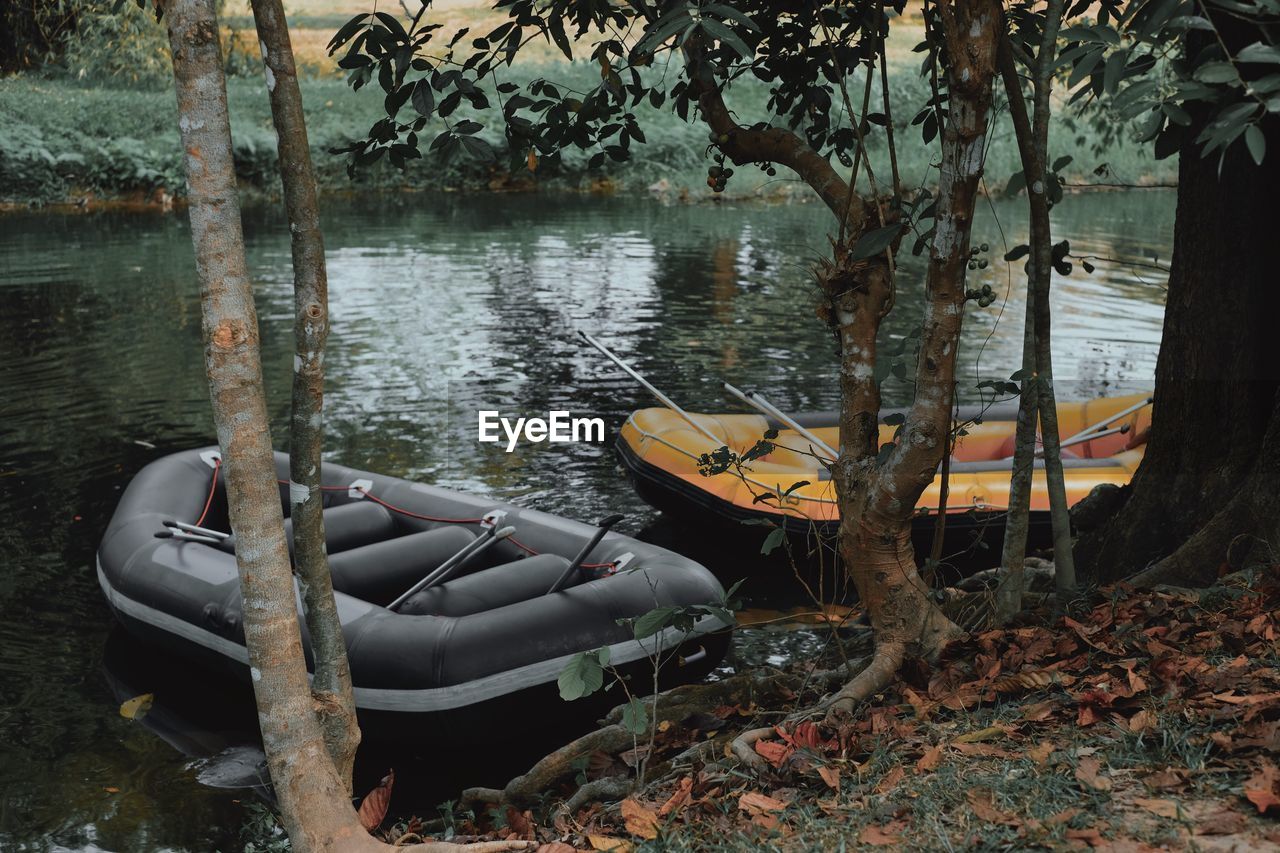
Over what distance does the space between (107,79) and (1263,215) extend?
28.3 metres

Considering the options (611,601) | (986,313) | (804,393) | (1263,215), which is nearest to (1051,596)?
(1263,215)

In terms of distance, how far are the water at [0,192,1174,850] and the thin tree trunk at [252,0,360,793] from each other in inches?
66.4

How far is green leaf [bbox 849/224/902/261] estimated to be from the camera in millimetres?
2938

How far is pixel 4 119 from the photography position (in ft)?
80.3

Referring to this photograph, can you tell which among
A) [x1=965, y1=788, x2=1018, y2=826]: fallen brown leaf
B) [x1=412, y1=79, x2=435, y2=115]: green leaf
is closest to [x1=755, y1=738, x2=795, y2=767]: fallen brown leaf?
[x1=965, y1=788, x2=1018, y2=826]: fallen brown leaf

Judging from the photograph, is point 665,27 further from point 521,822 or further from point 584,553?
point 584,553

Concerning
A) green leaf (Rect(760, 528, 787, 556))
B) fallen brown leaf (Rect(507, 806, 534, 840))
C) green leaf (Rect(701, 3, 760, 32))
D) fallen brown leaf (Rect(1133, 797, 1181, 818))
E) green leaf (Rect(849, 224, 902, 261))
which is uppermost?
green leaf (Rect(701, 3, 760, 32))

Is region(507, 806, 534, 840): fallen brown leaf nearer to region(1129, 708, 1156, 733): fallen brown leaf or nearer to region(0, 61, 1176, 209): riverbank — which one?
region(1129, 708, 1156, 733): fallen brown leaf

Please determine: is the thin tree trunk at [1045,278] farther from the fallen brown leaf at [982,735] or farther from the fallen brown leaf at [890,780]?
the fallen brown leaf at [890,780]

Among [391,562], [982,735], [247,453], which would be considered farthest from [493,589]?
[982,735]

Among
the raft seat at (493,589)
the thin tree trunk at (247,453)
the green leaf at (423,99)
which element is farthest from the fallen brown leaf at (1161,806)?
the raft seat at (493,589)

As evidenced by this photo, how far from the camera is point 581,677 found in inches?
118

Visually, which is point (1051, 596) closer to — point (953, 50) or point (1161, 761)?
point (1161, 761)

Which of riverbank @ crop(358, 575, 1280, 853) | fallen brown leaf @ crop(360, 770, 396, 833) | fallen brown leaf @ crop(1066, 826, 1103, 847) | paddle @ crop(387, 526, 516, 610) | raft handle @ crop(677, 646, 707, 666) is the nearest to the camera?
fallen brown leaf @ crop(1066, 826, 1103, 847)
